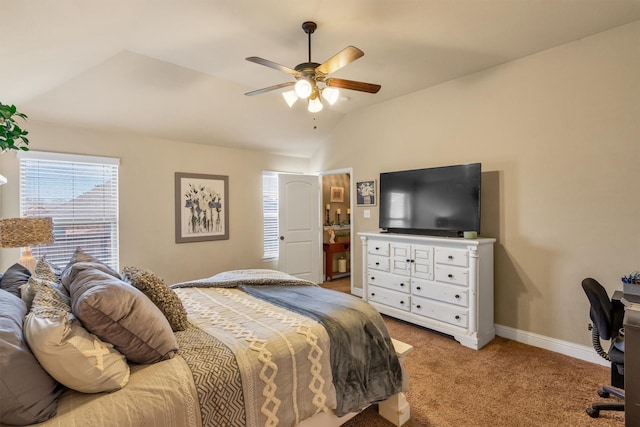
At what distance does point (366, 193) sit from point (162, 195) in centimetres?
288

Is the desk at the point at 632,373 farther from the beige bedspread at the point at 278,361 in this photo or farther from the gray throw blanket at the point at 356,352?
the beige bedspread at the point at 278,361

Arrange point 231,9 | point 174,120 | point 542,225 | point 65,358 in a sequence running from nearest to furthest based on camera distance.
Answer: point 65,358 < point 231,9 < point 542,225 < point 174,120

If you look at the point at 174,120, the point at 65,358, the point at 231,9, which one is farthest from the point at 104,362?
the point at 174,120

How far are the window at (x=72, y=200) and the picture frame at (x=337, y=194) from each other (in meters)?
3.76

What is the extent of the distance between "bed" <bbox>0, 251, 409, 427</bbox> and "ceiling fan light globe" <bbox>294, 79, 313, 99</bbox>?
1.50m

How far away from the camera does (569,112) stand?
277 centimetres

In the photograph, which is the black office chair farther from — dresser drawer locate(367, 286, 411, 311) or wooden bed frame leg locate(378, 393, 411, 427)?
dresser drawer locate(367, 286, 411, 311)

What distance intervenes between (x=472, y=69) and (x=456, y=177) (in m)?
1.19

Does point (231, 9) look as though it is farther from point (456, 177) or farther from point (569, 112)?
point (569, 112)

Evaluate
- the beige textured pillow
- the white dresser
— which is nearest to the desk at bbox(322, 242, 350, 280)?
the white dresser

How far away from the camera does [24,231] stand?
2.24 meters

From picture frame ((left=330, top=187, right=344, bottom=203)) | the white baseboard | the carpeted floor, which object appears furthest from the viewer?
picture frame ((left=330, top=187, right=344, bottom=203))

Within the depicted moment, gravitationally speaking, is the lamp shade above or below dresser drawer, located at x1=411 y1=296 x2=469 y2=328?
above

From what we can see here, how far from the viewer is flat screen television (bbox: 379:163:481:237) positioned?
319 centimetres
